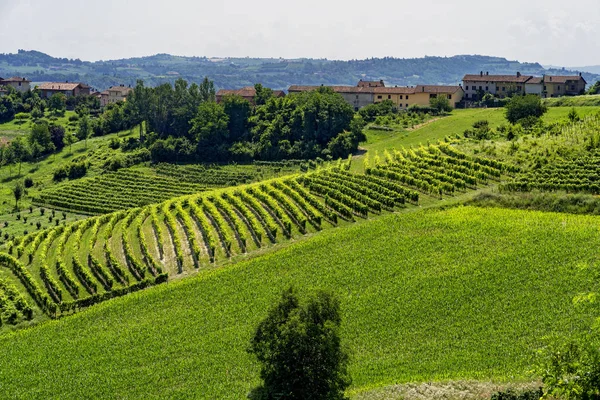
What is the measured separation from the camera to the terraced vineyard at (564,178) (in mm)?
63906

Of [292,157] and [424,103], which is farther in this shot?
[424,103]

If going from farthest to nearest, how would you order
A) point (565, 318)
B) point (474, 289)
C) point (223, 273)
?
point (223, 273), point (474, 289), point (565, 318)

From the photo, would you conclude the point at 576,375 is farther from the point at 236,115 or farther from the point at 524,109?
the point at 236,115

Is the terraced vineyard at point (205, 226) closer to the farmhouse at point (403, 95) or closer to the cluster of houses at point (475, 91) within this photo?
the farmhouse at point (403, 95)

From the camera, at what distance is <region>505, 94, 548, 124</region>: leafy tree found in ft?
328

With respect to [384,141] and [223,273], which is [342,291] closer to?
[223,273]

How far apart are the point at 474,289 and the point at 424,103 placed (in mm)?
92799

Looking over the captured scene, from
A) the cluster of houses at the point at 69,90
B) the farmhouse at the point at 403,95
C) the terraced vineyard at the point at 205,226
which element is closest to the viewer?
the terraced vineyard at the point at 205,226

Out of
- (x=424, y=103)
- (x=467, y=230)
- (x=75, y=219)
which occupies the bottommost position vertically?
(x=75, y=219)

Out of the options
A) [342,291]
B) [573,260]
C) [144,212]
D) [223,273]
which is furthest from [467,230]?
[144,212]

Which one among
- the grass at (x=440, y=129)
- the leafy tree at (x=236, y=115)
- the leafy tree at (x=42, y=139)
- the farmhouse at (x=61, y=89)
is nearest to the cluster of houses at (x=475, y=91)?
the grass at (x=440, y=129)

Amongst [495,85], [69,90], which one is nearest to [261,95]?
[495,85]

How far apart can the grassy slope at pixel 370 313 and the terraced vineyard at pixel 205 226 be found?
180 inches

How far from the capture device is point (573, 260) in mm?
48875
